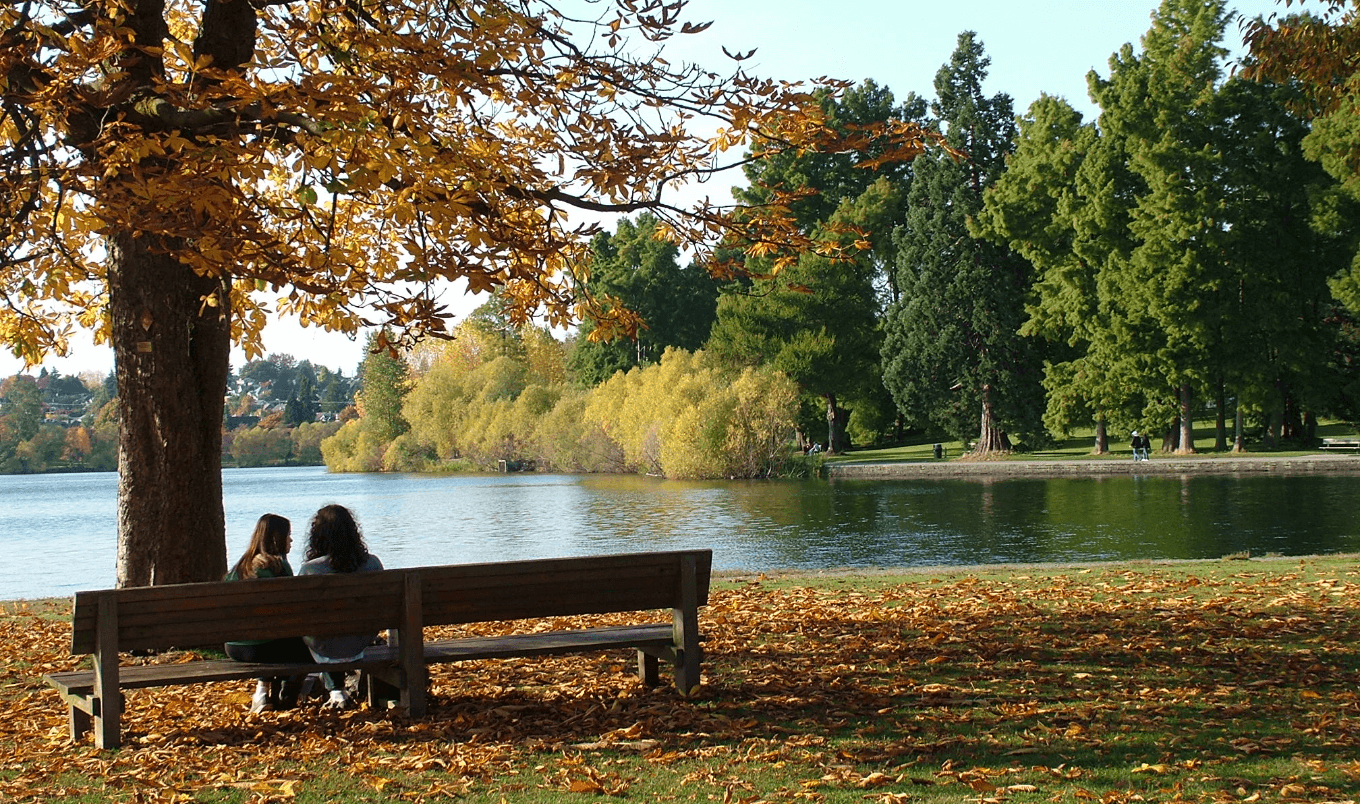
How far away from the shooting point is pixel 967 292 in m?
54.4

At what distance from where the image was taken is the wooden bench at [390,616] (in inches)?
224

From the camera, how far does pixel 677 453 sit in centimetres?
5212

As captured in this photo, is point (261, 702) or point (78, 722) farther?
point (261, 702)

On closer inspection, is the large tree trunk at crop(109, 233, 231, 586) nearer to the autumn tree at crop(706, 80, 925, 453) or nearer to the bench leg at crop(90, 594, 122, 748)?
the bench leg at crop(90, 594, 122, 748)

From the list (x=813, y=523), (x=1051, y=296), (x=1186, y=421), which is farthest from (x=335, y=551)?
(x=1051, y=296)

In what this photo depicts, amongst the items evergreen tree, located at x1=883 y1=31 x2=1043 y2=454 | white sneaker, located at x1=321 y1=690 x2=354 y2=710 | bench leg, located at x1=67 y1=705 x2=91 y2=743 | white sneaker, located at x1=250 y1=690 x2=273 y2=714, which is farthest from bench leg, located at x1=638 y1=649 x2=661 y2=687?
evergreen tree, located at x1=883 y1=31 x2=1043 y2=454

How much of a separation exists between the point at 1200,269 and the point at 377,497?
31517mm

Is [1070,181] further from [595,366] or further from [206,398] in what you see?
[206,398]

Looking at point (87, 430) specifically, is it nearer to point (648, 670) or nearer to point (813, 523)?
point (813, 523)

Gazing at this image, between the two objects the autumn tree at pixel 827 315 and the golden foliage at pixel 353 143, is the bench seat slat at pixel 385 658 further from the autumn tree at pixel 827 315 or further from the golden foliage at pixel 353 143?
the autumn tree at pixel 827 315

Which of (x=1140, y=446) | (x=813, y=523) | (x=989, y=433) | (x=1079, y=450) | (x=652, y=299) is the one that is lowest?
(x=813, y=523)

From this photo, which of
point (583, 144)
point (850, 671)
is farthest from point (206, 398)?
point (850, 671)

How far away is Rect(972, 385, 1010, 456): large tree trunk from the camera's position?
177 ft

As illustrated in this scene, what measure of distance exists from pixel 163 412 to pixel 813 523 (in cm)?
2260
